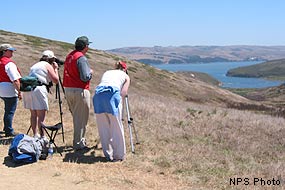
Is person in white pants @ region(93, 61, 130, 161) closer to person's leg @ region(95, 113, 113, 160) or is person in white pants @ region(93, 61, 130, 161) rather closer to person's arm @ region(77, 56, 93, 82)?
person's leg @ region(95, 113, 113, 160)

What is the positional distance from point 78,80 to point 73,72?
202 mm

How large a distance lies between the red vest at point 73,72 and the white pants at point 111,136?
82cm

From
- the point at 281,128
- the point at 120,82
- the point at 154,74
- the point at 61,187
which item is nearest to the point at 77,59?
the point at 120,82

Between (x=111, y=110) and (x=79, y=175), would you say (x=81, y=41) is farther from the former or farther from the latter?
(x=79, y=175)

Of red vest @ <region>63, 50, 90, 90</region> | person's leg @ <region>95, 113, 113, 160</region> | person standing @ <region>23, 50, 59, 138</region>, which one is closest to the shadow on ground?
person's leg @ <region>95, 113, 113, 160</region>

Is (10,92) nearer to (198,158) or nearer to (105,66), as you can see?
(198,158)

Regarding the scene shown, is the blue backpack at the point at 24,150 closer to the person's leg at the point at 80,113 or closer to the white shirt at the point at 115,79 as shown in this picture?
the person's leg at the point at 80,113

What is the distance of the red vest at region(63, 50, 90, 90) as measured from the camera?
8.77 meters

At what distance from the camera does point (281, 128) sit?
55.1 ft

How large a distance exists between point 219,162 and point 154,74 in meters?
47.4

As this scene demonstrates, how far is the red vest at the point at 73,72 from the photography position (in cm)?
877

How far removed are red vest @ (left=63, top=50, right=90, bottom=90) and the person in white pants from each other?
0.50 m

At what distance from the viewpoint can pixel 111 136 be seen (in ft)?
28.8

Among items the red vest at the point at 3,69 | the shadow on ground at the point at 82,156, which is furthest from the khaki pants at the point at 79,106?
the red vest at the point at 3,69
